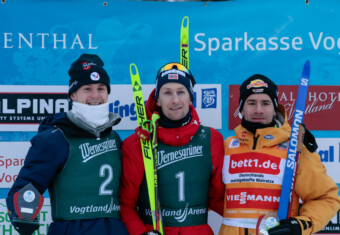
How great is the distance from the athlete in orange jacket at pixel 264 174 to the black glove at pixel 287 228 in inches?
2.0

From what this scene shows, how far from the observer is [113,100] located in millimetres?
3949

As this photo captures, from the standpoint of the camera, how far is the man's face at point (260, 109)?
291 cm

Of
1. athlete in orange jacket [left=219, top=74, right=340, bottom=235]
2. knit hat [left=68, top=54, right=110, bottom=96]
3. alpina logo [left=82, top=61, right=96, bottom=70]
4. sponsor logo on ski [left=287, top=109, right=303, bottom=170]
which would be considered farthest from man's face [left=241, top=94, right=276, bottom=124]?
alpina logo [left=82, top=61, right=96, bottom=70]

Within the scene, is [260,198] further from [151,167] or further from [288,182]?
[151,167]

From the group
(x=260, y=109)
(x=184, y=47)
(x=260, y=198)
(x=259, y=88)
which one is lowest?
(x=260, y=198)

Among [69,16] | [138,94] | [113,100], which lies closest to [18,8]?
[69,16]

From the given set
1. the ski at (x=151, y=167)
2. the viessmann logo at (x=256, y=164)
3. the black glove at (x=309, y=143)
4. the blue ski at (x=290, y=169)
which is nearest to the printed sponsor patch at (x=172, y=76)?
the ski at (x=151, y=167)

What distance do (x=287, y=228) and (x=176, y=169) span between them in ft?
2.64

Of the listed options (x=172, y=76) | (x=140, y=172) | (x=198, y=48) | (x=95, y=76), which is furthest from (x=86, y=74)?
(x=198, y=48)

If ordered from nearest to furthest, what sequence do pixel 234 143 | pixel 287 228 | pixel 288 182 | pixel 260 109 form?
pixel 287 228 < pixel 288 182 < pixel 260 109 < pixel 234 143

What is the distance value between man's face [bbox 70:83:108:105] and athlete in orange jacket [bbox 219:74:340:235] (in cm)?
94

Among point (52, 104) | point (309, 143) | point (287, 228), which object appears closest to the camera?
point (287, 228)

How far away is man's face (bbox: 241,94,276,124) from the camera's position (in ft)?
9.56

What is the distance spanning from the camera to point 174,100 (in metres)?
2.93
